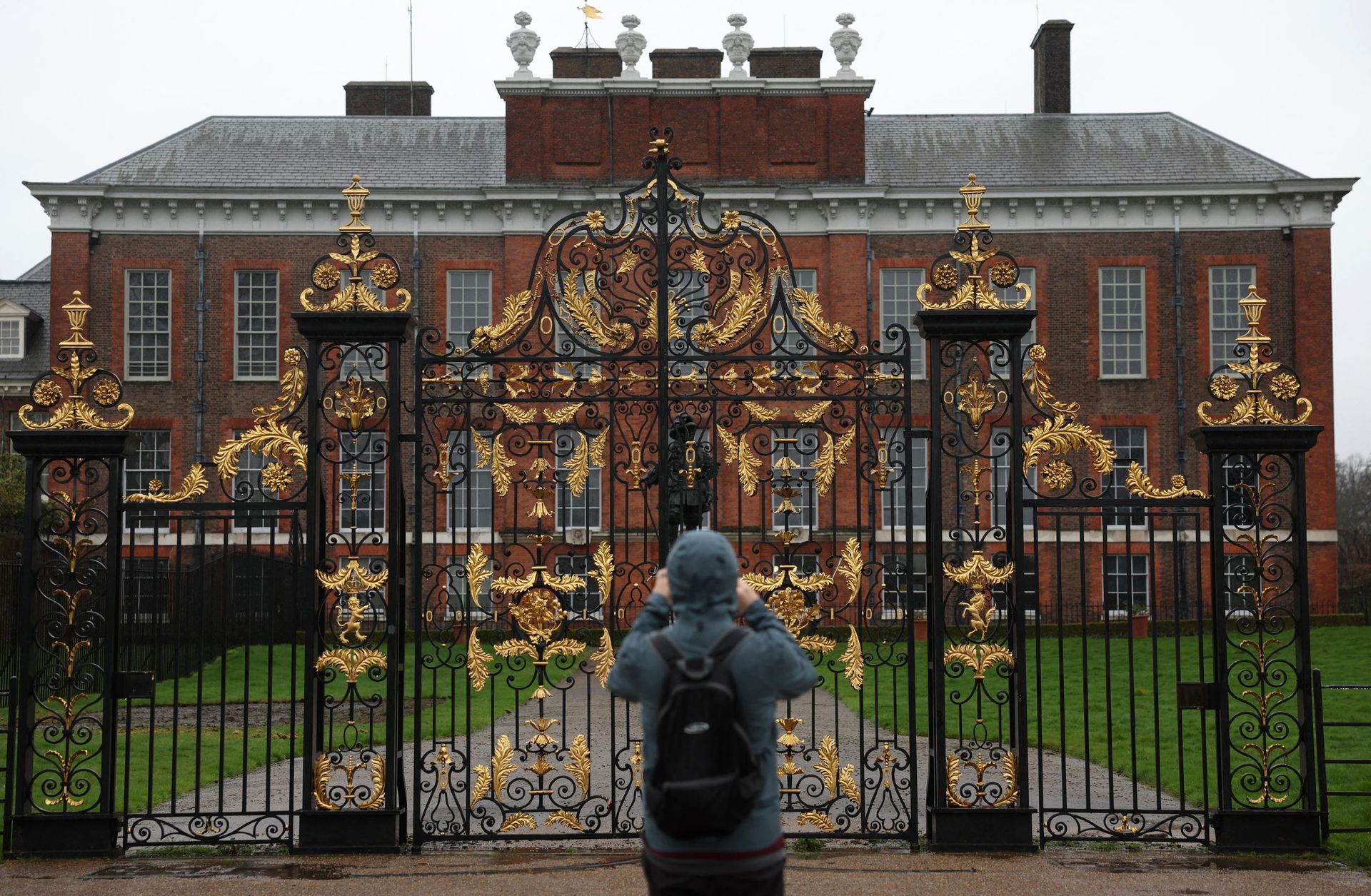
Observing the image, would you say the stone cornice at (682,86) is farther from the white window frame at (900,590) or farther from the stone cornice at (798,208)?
the white window frame at (900,590)

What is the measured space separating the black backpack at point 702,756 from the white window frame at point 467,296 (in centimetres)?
2591

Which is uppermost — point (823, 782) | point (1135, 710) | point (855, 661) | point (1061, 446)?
point (1061, 446)

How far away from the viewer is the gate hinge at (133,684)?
886 cm

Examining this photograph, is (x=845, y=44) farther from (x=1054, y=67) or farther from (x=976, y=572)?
(x=976, y=572)

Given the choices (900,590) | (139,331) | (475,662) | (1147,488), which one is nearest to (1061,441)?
(1147,488)

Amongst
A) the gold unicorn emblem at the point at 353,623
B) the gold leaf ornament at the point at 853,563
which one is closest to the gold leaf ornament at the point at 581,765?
the gold unicorn emblem at the point at 353,623

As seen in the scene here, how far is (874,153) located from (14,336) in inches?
830

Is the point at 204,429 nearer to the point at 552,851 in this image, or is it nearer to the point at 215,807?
the point at 215,807

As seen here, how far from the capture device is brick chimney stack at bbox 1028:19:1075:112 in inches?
1371

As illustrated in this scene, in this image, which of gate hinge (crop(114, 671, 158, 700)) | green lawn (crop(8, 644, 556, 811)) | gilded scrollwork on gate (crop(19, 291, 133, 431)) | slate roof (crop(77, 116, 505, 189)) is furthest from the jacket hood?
slate roof (crop(77, 116, 505, 189))

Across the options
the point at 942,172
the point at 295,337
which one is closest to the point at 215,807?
the point at 295,337

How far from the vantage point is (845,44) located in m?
30.4

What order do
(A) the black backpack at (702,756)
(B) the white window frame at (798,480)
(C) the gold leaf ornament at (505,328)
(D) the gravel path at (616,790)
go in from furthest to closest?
1. (B) the white window frame at (798,480)
2. (C) the gold leaf ornament at (505,328)
3. (D) the gravel path at (616,790)
4. (A) the black backpack at (702,756)

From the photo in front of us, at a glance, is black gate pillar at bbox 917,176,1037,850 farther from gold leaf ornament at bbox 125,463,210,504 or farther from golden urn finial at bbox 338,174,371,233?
gold leaf ornament at bbox 125,463,210,504
